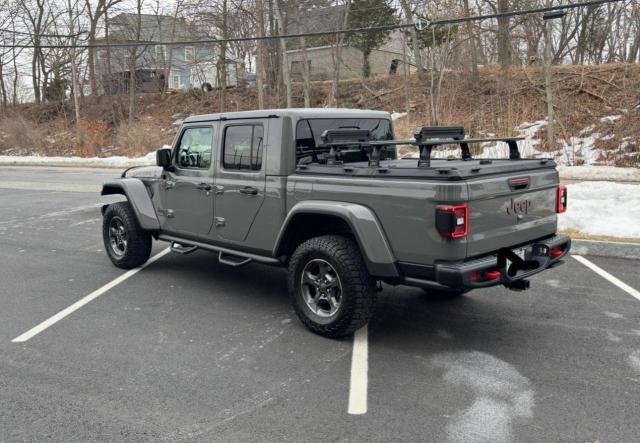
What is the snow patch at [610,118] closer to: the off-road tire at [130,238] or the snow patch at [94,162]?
the snow patch at [94,162]

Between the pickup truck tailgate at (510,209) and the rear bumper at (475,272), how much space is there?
0.09 meters

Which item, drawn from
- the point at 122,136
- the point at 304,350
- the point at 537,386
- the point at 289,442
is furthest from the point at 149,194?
the point at 122,136

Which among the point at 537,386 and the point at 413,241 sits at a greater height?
the point at 413,241

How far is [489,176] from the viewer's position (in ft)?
13.9

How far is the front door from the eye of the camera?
19.2 ft

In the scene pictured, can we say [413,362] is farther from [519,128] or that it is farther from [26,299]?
[519,128]

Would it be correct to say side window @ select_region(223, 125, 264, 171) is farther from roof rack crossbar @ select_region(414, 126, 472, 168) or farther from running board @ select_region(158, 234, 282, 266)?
roof rack crossbar @ select_region(414, 126, 472, 168)

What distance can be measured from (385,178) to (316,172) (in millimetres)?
744

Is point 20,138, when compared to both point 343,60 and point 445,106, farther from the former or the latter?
point 445,106

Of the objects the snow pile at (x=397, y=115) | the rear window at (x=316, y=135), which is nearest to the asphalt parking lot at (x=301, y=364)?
the rear window at (x=316, y=135)

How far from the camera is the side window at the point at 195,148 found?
5.91 m

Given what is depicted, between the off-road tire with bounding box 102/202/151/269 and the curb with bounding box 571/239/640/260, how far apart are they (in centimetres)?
545

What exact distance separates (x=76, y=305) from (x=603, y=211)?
743 cm

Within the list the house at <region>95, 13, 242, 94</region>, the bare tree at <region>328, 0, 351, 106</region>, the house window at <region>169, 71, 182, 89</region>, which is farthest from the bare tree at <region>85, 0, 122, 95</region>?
the house window at <region>169, 71, 182, 89</region>
